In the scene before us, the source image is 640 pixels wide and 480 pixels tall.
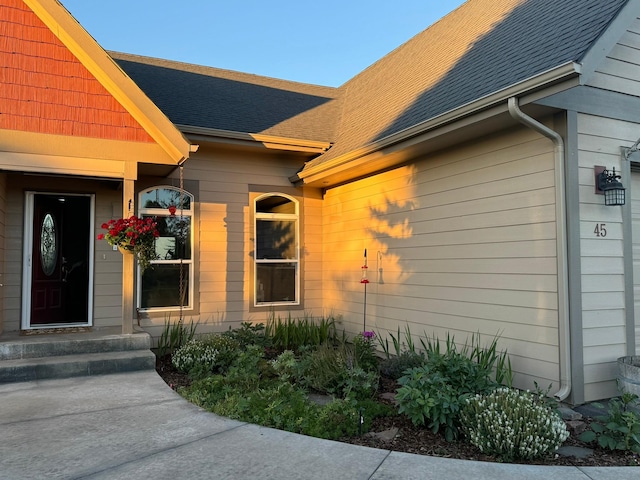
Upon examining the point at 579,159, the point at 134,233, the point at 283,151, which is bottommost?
the point at 134,233

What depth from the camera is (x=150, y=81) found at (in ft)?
30.4

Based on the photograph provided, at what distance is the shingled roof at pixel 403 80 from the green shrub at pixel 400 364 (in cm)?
293

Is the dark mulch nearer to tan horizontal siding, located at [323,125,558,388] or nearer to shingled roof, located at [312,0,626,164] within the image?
tan horizontal siding, located at [323,125,558,388]

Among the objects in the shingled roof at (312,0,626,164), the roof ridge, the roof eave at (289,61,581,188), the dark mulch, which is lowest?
the dark mulch

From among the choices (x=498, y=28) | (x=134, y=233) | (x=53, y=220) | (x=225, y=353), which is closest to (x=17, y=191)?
(x=53, y=220)

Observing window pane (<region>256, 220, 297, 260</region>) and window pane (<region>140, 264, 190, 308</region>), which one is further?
window pane (<region>256, 220, 297, 260</region>)

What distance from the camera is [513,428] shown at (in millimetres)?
3514

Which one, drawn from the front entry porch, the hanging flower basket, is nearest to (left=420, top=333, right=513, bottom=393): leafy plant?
the front entry porch

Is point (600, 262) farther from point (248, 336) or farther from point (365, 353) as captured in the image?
point (248, 336)

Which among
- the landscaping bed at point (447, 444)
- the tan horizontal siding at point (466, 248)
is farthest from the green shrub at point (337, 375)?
the tan horizontal siding at point (466, 248)

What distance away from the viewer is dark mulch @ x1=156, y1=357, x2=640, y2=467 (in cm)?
349

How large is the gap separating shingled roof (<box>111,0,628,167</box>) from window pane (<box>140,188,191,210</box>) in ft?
3.87

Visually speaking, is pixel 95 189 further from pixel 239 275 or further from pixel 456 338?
pixel 456 338

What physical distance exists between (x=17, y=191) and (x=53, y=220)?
649mm
